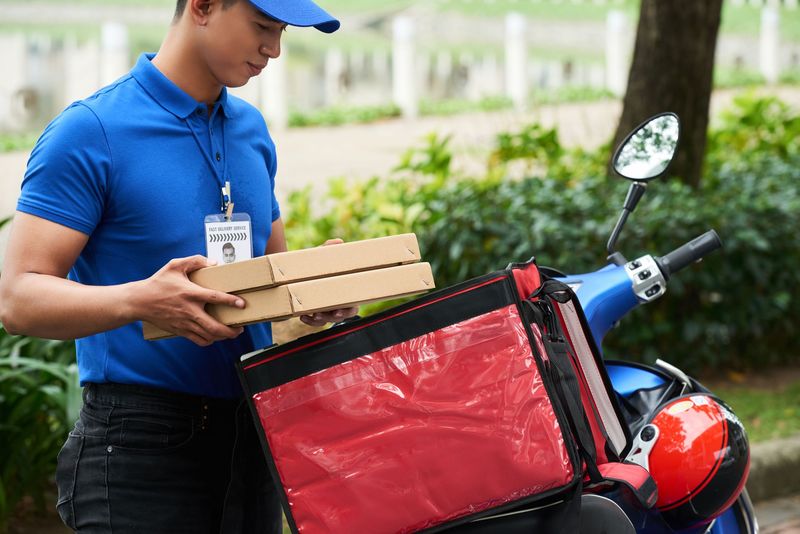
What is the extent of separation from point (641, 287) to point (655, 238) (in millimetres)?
3206

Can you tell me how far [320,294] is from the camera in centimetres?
183

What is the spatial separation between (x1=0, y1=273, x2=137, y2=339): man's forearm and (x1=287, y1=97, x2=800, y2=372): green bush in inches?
148

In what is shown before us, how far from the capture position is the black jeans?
2088 millimetres

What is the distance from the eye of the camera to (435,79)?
67.5 feet

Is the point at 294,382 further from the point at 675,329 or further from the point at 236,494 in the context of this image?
the point at 675,329

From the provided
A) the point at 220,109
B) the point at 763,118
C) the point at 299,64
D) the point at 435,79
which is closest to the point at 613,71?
the point at 435,79

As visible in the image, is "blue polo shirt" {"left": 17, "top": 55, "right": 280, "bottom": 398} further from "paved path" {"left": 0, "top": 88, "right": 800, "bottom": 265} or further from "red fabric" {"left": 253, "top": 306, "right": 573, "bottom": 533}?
"paved path" {"left": 0, "top": 88, "right": 800, "bottom": 265}

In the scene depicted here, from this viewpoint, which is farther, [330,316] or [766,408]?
[766,408]

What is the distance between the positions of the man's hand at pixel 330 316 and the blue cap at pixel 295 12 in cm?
38

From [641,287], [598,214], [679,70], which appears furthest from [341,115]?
[641,287]

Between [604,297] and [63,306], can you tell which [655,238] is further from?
[63,306]

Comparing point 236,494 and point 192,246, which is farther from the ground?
point 192,246

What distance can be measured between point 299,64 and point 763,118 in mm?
11102

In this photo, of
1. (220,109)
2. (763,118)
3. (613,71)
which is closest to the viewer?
(220,109)
